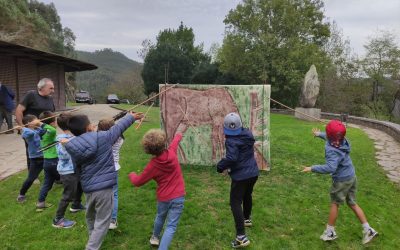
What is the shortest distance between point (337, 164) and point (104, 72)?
112 meters

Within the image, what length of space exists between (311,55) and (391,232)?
2408 cm

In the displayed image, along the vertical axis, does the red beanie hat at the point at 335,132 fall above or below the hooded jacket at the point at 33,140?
above

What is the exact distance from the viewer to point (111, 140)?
376 cm

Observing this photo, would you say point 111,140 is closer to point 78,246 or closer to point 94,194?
point 94,194

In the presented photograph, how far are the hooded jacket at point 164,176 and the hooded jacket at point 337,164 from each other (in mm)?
1582

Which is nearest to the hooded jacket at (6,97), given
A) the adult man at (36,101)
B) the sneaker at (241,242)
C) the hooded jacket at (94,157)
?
the adult man at (36,101)

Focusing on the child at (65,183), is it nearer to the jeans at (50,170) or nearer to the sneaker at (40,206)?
the jeans at (50,170)

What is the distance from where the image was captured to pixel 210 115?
7.55m

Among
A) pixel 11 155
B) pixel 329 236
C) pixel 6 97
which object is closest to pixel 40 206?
pixel 329 236

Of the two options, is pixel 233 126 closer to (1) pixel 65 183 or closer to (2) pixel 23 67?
(1) pixel 65 183

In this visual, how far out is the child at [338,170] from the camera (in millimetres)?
4219

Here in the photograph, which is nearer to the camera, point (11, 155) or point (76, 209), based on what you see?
point (76, 209)

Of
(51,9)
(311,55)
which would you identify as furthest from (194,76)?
(51,9)

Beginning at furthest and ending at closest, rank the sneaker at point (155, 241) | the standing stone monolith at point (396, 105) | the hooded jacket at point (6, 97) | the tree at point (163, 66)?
the tree at point (163, 66)
the standing stone monolith at point (396, 105)
the hooded jacket at point (6, 97)
the sneaker at point (155, 241)
